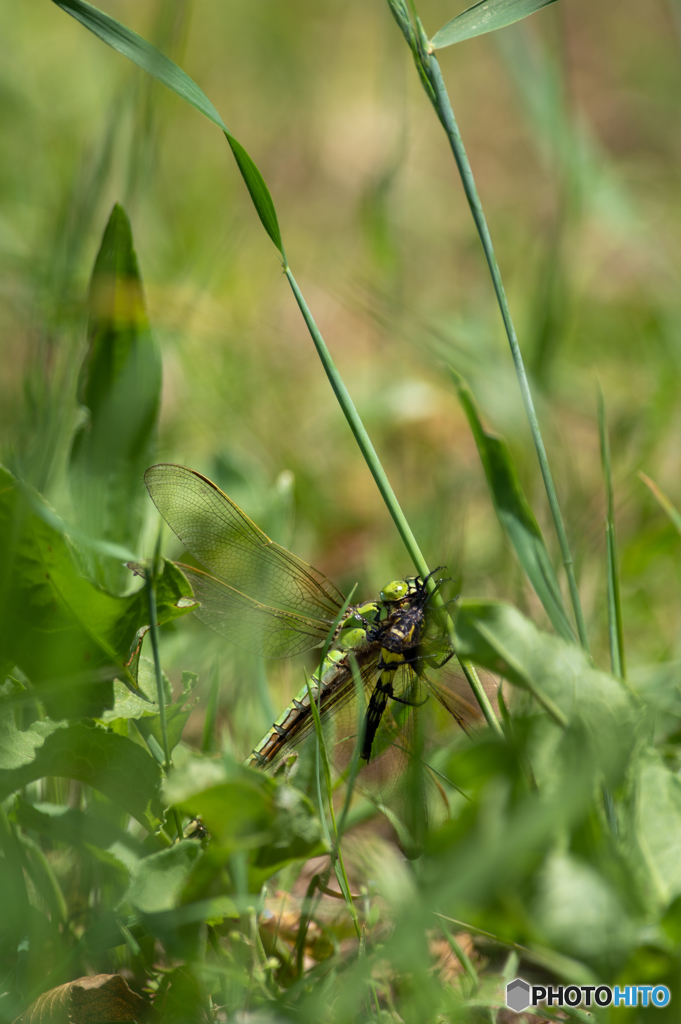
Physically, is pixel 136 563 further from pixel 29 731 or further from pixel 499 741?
pixel 499 741

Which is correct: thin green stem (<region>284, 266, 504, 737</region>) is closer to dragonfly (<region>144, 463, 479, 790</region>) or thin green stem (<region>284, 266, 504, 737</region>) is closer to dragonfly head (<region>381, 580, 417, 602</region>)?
dragonfly (<region>144, 463, 479, 790</region>)

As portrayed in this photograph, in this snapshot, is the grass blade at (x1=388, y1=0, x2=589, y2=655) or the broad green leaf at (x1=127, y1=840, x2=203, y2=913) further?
the grass blade at (x1=388, y1=0, x2=589, y2=655)

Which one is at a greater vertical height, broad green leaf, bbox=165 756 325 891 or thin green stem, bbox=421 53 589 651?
thin green stem, bbox=421 53 589 651

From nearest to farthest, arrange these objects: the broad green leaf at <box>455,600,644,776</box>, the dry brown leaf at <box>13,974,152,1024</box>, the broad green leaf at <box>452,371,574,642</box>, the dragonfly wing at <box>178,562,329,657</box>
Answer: the broad green leaf at <box>455,600,644,776</box> < the dry brown leaf at <box>13,974,152,1024</box> < the broad green leaf at <box>452,371,574,642</box> < the dragonfly wing at <box>178,562,329,657</box>

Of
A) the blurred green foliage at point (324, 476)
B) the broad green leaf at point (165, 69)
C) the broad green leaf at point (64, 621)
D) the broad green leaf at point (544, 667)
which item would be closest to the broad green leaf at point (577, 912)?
the blurred green foliage at point (324, 476)

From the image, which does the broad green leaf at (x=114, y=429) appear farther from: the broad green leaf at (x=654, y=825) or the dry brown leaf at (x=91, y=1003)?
the broad green leaf at (x=654, y=825)

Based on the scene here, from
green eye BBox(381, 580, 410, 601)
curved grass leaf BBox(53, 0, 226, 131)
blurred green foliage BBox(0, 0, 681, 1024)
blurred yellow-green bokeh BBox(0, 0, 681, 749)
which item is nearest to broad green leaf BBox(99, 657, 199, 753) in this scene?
blurred green foliage BBox(0, 0, 681, 1024)

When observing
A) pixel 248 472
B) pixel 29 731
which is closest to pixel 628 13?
pixel 248 472
